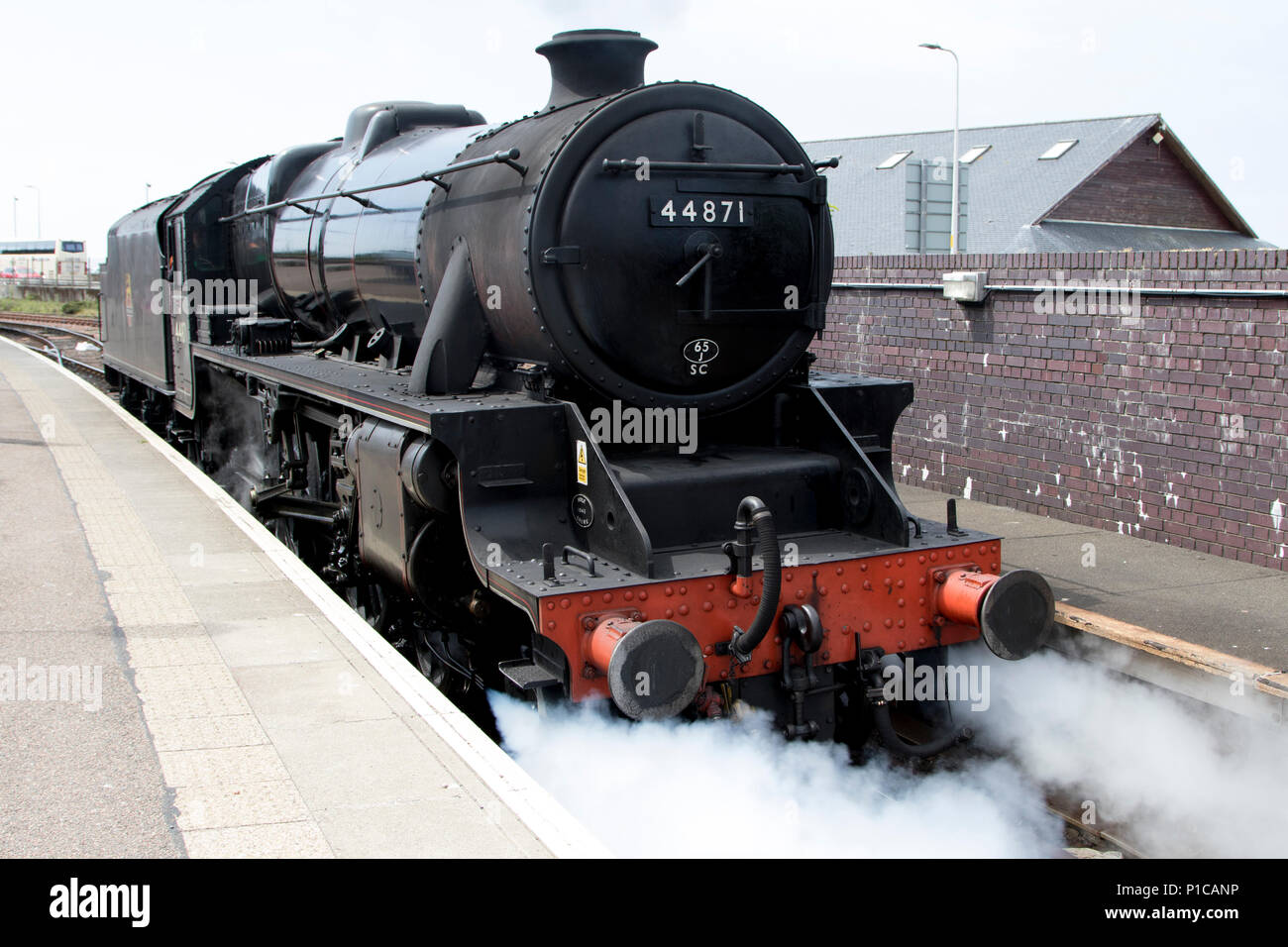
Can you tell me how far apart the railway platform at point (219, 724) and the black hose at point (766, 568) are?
0.98m

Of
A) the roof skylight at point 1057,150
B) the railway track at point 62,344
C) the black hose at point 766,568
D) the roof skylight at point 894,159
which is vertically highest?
the roof skylight at point 894,159

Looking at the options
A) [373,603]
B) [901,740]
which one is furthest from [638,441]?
[373,603]

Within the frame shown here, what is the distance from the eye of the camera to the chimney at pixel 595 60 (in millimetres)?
5000

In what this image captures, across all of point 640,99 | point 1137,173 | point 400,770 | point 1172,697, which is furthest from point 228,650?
point 1137,173

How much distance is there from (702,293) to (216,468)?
722 cm

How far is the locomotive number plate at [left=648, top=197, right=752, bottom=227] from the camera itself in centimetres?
459

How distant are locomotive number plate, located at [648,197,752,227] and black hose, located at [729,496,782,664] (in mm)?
1251

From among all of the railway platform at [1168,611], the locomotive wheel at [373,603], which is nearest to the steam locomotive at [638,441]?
the locomotive wheel at [373,603]

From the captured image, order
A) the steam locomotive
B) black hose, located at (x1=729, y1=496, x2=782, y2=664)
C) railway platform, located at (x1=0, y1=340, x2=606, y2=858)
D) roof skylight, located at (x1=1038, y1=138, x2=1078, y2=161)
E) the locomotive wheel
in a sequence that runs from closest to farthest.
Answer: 1. railway platform, located at (x1=0, y1=340, x2=606, y2=858)
2. black hose, located at (x1=729, y1=496, x2=782, y2=664)
3. the steam locomotive
4. the locomotive wheel
5. roof skylight, located at (x1=1038, y1=138, x2=1078, y2=161)

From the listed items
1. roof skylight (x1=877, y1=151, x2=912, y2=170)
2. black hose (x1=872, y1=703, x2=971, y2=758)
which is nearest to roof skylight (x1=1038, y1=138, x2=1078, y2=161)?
roof skylight (x1=877, y1=151, x2=912, y2=170)

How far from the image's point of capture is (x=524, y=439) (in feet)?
15.0

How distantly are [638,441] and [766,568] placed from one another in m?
1.11

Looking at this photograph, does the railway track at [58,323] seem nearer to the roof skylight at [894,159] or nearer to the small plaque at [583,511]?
the roof skylight at [894,159]

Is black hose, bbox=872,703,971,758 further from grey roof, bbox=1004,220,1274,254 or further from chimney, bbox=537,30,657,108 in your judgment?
grey roof, bbox=1004,220,1274,254
